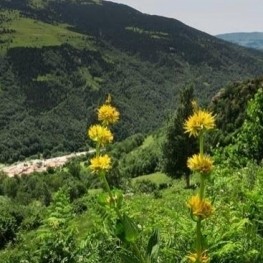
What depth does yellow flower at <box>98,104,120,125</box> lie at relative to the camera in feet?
9.34

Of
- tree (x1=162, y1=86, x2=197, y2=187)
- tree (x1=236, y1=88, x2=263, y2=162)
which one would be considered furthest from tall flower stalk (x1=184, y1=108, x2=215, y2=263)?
tree (x1=162, y1=86, x2=197, y2=187)

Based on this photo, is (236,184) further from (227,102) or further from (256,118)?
(227,102)

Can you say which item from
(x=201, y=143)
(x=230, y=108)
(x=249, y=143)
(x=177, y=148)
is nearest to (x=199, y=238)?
(x=201, y=143)

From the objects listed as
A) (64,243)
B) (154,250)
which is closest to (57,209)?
(64,243)

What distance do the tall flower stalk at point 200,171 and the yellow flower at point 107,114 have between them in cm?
47

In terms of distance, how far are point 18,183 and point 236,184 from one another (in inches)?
4591

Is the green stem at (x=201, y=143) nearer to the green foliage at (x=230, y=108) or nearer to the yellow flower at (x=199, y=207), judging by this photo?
the yellow flower at (x=199, y=207)

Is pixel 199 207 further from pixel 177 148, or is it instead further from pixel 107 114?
pixel 177 148

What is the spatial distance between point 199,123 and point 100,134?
54 centimetres

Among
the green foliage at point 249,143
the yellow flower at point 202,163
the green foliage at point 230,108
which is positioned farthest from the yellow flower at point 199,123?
the green foliage at point 230,108

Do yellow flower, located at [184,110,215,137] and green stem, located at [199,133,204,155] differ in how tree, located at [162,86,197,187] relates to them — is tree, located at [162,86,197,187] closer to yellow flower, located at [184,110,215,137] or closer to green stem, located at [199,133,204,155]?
yellow flower, located at [184,110,215,137]

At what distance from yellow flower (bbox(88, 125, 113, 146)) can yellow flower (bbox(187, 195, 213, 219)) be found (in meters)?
0.54

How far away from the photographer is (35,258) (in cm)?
774

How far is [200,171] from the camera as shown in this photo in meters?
2.45
